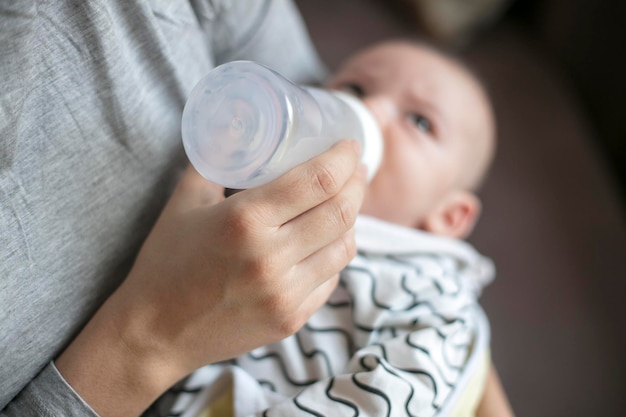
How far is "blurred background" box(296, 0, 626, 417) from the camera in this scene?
1333 millimetres

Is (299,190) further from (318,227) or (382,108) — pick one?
(382,108)

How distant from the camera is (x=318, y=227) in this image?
671mm

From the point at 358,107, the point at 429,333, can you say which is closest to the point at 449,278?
the point at 429,333

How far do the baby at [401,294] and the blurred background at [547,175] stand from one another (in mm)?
226

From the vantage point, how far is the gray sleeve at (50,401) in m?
0.70

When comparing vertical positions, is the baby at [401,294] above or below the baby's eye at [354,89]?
below

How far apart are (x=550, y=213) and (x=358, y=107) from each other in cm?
80

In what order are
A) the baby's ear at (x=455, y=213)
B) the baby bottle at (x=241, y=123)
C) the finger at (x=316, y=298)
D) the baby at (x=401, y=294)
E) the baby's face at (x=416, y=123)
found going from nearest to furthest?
the baby bottle at (x=241, y=123), the finger at (x=316, y=298), the baby at (x=401, y=294), the baby's face at (x=416, y=123), the baby's ear at (x=455, y=213)

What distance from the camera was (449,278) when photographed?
106 centimetres

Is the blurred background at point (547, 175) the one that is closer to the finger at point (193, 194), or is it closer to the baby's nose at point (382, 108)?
the baby's nose at point (382, 108)

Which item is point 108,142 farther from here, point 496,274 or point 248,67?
point 496,274

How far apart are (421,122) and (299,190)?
0.60 m

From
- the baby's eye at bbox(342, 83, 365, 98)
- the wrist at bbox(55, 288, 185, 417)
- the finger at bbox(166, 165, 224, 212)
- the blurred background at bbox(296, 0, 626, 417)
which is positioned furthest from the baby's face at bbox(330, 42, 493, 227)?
the wrist at bbox(55, 288, 185, 417)

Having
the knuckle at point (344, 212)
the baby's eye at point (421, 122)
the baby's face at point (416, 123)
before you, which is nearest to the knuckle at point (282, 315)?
the knuckle at point (344, 212)
